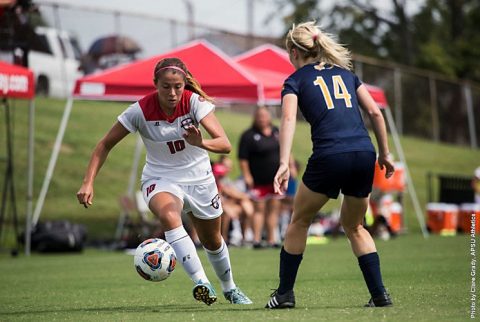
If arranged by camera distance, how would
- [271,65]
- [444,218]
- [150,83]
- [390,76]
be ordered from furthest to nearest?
[390,76] < [444,218] < [271,65] < [150,83]

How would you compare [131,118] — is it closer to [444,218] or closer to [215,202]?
[215,202]

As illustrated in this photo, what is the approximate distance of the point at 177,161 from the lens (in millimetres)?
7742

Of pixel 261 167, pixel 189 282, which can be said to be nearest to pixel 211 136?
pixel 189 282

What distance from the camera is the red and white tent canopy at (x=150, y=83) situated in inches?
628

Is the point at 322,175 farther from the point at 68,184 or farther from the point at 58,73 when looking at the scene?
the point at 58,73

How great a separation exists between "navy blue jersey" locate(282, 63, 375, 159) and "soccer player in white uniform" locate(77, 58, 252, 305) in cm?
86

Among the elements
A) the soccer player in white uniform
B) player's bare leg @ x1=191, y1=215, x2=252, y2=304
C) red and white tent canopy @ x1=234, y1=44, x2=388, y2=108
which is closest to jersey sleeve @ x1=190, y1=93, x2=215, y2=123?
the soccer player in white uniform

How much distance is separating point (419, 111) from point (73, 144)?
13453mm

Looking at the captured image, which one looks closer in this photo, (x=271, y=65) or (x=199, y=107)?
(x=199, y=107)

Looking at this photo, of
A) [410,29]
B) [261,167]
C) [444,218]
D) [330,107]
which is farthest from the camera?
[410,29]

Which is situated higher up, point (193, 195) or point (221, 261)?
point (193, 195)

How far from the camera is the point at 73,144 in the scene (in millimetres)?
26766

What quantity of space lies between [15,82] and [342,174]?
334 inches

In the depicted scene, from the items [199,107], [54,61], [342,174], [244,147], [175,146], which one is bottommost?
[244,147]
